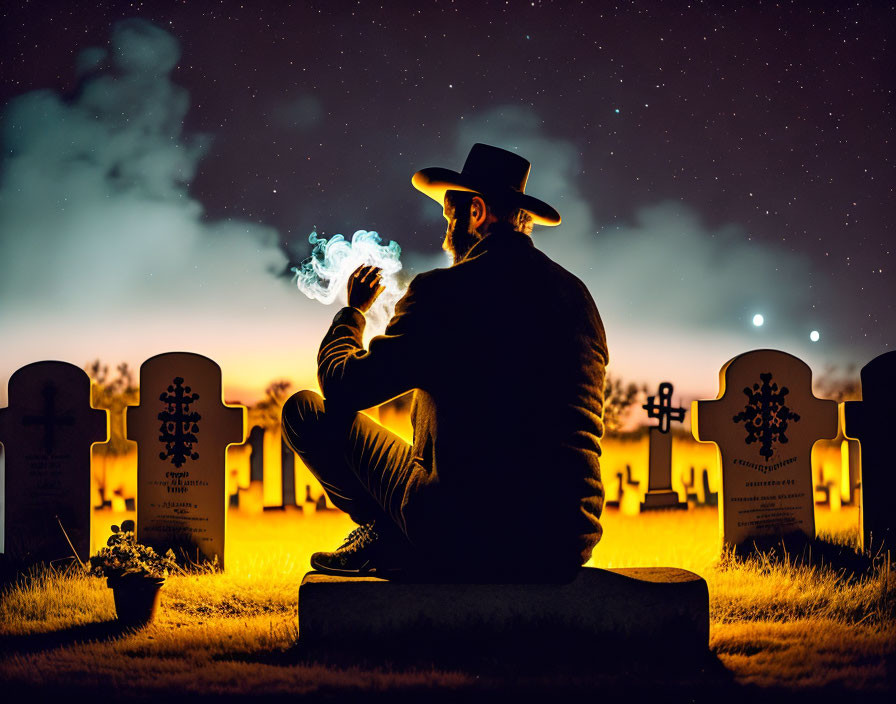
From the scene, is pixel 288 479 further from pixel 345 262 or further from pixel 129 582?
pixel 129 582

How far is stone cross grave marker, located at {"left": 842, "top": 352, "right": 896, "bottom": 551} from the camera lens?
563 cm

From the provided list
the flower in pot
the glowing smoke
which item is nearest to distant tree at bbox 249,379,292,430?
the glowing smoke

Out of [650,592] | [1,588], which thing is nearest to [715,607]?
[650,592]

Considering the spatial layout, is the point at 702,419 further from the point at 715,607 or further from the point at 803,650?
the point at 803,650

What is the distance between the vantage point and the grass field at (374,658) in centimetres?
290

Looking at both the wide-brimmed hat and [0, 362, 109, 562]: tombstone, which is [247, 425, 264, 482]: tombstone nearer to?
[0, 362, 109, 562]: tombstone

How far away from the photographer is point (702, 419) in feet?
18.5

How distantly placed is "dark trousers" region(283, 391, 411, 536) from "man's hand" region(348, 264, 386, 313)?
451 mm

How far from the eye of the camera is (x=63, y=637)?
3777 millimetres

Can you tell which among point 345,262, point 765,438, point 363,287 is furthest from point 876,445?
point 363,287

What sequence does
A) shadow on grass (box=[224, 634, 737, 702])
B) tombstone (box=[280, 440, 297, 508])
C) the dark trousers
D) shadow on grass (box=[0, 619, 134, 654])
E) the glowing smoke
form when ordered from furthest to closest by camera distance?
tombstone (box=[280, 440, 297, 508]) → the glowing smoke → shadow on grass (box=[0, 619, 134, 654]) → the dark trousers → shadow on grass (box=[224, 634, 737, 702])

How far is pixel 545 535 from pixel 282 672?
3.73 feet

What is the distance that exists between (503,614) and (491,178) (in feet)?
6.05

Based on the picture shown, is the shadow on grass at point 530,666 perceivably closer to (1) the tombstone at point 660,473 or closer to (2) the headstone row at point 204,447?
(2) the headstone row at point 204,447
